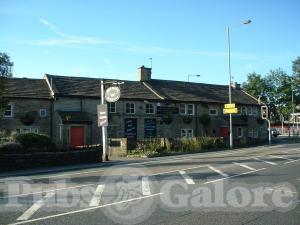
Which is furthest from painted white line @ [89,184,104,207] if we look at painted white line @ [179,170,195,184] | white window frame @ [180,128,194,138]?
white window frame @ [180,128,194,138]

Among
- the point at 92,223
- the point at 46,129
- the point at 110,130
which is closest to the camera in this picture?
the point at 92,223

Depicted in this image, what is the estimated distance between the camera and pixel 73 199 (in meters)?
11.5

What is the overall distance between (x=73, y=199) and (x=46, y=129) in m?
28.7

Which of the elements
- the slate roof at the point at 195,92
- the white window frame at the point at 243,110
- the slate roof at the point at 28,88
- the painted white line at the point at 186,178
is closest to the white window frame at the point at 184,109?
the slate roof at the point at 195,92

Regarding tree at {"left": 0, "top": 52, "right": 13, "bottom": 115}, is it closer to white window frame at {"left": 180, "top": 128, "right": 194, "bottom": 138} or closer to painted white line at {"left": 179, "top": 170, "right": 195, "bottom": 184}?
painted white line at {"left": 179, "top": 170, "right": 195, "bottom": 184}

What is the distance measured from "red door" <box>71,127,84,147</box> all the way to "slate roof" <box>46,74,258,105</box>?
10.6 feet

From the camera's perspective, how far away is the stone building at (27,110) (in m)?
37.9

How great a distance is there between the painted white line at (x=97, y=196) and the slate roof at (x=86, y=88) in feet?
88.7

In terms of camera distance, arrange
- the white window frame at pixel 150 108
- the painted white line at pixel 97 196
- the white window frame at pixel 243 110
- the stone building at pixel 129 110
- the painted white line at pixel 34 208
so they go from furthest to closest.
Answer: the white window frame at pixel 243 110 < the white window frame at pixel 150 108 < the stone building at pixel 129 110 < the painted white line at pixel 97 196 < the painted white line at pixel 34 208

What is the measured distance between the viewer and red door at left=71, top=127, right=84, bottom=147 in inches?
1549

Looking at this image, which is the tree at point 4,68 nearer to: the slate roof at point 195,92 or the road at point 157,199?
the road at point 157,199

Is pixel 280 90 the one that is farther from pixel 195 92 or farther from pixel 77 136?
pixel 77 136

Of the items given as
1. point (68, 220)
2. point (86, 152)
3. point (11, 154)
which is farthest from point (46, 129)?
point (68, 220)

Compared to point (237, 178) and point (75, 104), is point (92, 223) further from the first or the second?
point (75, 104)
